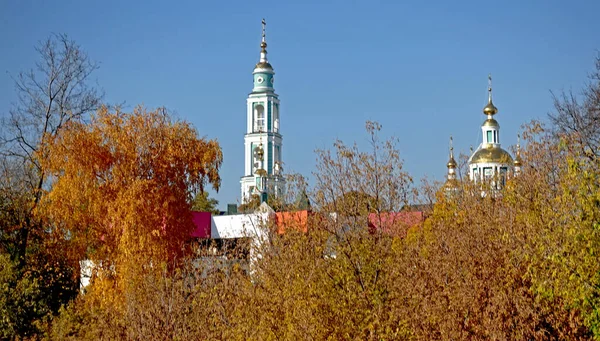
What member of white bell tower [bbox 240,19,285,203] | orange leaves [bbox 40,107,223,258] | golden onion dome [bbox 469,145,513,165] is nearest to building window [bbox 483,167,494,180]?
golden onion dome [bbox 469,145,513,165]

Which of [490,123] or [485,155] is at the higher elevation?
[490,123]

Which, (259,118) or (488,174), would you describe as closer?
(488,174)

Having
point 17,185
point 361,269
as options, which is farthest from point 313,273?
point 17,185

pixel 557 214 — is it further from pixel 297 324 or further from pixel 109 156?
pixel 109 156

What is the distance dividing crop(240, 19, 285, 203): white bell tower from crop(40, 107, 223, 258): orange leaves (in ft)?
170

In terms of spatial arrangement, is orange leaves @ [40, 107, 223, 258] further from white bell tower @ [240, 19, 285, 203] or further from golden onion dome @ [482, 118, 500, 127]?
white bell tower @ [240, 19, 285, 203]

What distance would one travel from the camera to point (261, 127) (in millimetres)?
86562

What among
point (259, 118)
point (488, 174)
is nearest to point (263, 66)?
point (259, 118)

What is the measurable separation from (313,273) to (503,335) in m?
3.67

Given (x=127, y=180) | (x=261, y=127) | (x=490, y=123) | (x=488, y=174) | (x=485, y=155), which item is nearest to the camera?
(x=127, y=180)

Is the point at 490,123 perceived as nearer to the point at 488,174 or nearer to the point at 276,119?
the point at 276,119

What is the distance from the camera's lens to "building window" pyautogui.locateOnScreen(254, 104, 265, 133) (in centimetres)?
8650

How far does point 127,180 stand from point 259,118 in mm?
56150

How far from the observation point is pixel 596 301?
58.9ft
